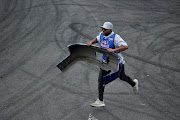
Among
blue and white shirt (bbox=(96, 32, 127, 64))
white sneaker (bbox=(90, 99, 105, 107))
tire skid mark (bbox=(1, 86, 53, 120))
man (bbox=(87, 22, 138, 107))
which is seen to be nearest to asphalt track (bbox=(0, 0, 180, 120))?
tire skid mark (bbox=(1, 86, 53, 120))

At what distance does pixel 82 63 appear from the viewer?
7.88m

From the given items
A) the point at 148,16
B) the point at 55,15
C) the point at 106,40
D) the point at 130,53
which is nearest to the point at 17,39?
the point at 55,15

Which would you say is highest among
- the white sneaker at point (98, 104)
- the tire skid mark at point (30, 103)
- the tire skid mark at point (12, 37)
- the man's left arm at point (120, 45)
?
the man's left arm at point (120, 45)

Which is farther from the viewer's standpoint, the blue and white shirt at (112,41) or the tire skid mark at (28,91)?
the tire skid mark at (28,91)

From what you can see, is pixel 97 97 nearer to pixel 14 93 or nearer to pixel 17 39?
pixel 14 93

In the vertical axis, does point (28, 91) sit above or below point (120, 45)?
below

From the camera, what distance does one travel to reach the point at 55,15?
12.1 metres

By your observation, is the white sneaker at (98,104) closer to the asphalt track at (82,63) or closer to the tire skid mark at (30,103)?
the asphalt track at (82,63)

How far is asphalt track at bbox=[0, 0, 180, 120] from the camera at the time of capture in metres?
5.84

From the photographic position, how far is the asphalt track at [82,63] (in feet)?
19.2

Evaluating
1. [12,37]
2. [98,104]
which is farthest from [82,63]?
[12,37]

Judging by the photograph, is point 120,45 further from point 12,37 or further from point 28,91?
point 12,37

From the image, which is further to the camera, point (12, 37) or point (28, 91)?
point (12, 37)

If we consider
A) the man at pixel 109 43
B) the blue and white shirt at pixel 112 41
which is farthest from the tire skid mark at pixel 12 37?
the blue and white shirt at pixel 112 41
